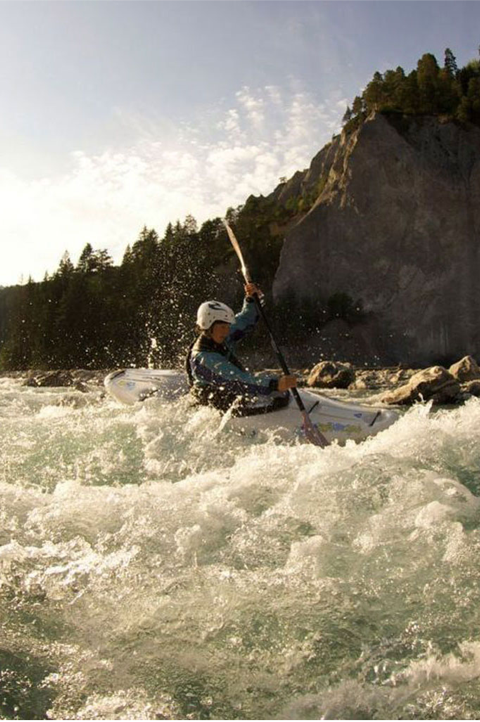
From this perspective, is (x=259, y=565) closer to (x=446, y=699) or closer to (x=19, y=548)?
(x=446, y=699)

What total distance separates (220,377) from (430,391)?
→ 1005 cm

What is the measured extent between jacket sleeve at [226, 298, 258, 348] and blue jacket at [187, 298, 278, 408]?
1.39 meters

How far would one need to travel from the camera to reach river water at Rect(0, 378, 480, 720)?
242cm

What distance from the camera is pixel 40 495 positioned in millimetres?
4910

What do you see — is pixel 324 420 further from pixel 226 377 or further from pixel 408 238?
pixel 408 238

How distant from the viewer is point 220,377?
679 cm

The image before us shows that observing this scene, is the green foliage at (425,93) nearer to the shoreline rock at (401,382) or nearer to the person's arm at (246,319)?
the shoreline rock at (401,382)

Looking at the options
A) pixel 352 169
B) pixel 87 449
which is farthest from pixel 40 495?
pixel 352 169

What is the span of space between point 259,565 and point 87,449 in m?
3.89

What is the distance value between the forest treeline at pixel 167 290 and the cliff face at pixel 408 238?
2.19m

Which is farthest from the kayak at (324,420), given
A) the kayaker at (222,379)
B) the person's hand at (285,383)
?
the person's hand at (285,383)

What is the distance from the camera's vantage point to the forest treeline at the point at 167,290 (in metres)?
50.3

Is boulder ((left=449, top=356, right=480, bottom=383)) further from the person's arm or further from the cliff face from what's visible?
the cliff face

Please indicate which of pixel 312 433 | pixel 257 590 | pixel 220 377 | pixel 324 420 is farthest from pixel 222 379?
pixel 257 590
